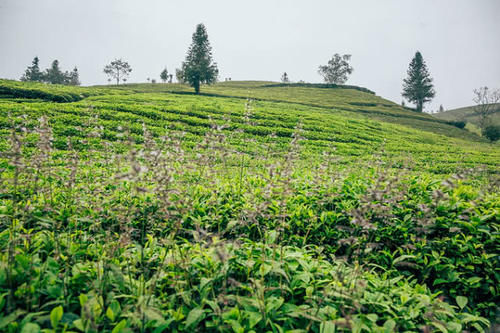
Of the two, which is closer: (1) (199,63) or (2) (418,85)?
(1) (199,63)

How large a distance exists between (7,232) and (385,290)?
17.8 feet

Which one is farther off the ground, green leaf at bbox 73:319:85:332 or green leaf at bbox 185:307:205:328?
green leaf at bbox 73:319:85:332

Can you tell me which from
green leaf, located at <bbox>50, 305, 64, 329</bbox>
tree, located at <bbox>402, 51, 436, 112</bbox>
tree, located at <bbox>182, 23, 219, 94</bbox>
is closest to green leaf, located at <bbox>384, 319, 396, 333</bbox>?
green leaf, located at <bbox>50, 305, 64, 329</bbox>

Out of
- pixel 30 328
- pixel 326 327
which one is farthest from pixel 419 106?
pixel 30 328

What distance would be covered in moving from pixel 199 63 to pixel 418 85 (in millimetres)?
64780

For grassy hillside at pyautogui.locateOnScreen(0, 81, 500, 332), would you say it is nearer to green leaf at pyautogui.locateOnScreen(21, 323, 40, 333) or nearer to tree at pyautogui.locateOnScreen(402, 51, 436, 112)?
green leaf at pyautogui.locateOnScreen(21, 323, 40, 333)

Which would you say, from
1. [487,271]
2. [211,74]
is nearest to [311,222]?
[487,271]

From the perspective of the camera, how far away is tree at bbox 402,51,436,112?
3066 inches

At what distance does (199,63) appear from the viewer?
53.2m

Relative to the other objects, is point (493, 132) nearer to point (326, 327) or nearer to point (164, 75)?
point (326, 327)

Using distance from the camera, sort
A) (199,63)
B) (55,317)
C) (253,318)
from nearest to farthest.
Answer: (55,317), (253,318), (199,63)

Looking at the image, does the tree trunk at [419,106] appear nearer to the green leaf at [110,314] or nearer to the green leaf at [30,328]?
the green leaf at [110,314]

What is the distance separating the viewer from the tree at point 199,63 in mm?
52112

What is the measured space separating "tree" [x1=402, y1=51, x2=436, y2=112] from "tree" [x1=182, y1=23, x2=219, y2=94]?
60.1 m
